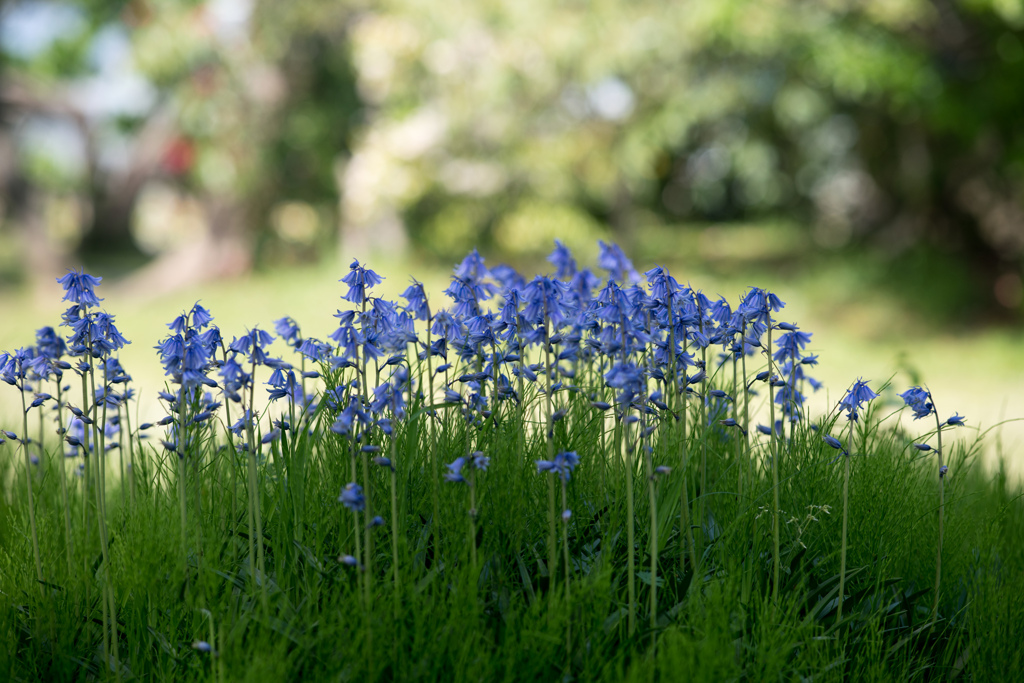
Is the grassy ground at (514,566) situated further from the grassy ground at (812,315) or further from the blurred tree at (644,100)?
the blurred tree at (644,100)

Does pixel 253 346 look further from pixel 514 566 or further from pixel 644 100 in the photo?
pixel 644 100

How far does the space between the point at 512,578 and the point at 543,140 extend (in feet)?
30.7

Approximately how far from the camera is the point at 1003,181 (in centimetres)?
1138

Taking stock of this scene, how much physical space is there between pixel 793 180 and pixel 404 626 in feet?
64.6

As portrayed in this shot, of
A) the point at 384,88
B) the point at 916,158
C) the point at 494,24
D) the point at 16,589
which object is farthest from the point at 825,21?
the point at 16,589

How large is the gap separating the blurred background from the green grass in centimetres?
493

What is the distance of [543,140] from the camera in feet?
36.1

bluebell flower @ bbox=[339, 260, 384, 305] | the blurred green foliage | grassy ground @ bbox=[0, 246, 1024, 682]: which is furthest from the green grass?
the blurred green foliage

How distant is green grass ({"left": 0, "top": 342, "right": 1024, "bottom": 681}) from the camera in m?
1.89

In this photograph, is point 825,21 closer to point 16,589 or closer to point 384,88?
point 384,88

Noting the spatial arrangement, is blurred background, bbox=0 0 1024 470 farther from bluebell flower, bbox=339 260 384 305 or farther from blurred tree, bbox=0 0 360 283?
bluebell flower, bbox=339 260 384 305

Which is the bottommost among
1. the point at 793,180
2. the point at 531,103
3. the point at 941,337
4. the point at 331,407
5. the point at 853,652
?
the point at 853,652

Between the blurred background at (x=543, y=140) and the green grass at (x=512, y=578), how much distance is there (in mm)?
4934

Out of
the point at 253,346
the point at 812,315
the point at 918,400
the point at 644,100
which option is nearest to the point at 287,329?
the point at 253,346
